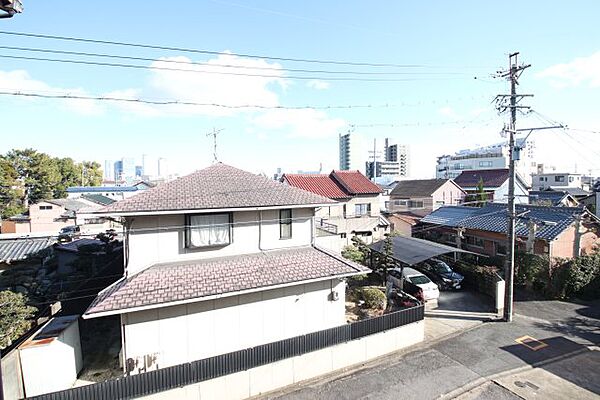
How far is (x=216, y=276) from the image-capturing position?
36.8ft

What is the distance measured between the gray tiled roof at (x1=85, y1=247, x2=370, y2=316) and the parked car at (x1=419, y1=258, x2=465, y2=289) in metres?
9.14

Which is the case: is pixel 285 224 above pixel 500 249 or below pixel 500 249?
above

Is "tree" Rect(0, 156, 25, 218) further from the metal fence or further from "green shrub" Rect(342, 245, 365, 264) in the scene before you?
the metal fence

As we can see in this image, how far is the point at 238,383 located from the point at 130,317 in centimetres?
399

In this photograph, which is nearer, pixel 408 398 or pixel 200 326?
pixel 408 398

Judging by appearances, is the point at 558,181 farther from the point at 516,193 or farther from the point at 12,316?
the point at 12,316

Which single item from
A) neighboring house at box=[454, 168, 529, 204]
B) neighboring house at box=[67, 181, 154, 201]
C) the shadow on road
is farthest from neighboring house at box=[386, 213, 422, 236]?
neighboring house at box=[67, 181, 154, 201]

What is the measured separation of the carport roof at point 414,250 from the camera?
689 inches

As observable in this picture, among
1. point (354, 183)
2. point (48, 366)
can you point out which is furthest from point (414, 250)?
point (48, 366)

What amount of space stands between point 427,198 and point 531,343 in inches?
1162

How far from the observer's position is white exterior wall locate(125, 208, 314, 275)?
11430 mm

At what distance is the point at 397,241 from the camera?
21562mm

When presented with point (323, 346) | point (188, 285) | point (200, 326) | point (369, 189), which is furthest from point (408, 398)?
point (369, 189)

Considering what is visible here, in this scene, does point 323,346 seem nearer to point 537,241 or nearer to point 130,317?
point 130,317
